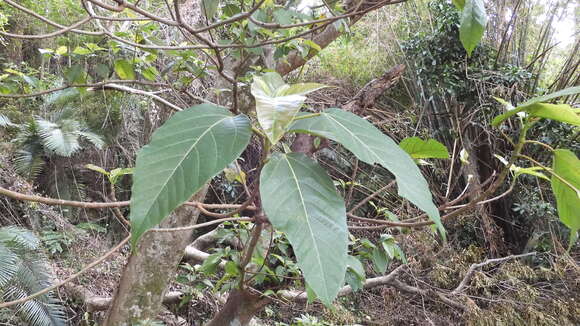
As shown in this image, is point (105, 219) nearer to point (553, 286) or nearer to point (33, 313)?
point (33, 313)

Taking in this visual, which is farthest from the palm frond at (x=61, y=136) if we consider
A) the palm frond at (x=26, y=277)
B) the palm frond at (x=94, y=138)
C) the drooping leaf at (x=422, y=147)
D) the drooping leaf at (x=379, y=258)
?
the drooping leaf at (x=422, y=147)

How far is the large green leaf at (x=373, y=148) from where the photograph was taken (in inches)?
11.8

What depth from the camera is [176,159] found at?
0.29 metres

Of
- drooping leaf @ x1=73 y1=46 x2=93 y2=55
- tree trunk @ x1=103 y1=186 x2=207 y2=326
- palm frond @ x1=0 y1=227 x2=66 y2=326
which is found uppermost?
drooping leaf @ x1=73 y1=46 x2=93 y2=55

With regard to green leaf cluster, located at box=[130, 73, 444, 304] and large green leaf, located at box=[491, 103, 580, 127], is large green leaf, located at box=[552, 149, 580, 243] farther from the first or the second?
green leaf cluster, located at box=[130, 73, 444, 304]

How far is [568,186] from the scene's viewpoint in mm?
456

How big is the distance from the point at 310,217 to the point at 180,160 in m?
0.10

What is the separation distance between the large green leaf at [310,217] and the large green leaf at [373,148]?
0.03m

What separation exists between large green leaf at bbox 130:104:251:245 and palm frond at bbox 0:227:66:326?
88.8 inches

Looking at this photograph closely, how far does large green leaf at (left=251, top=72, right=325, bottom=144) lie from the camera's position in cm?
28

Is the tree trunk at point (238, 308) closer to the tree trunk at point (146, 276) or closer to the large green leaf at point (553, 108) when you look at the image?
the tree trunk at point (146, 276)

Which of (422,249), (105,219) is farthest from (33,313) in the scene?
(422,249)

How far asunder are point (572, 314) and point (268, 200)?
9.76 feet

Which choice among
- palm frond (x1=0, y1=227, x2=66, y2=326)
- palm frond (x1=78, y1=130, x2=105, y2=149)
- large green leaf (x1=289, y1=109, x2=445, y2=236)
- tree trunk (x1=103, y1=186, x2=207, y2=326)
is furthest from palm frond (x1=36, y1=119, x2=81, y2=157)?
large green leaf (x1=289, y1=109, x2=445, y2=236)
